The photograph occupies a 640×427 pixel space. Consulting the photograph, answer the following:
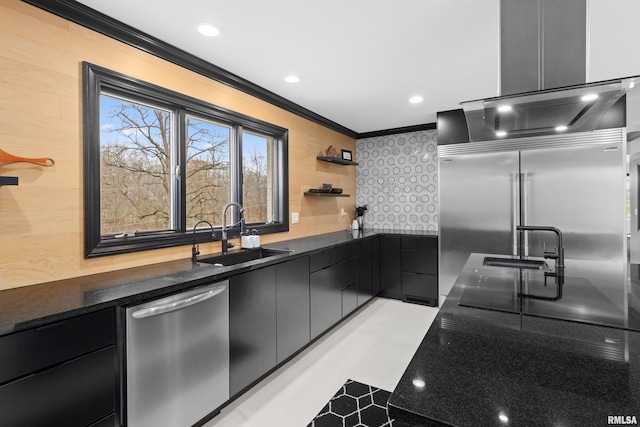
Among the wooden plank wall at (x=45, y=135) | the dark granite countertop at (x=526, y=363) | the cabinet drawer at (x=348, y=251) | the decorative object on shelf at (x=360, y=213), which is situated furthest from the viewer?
the decorative object on shelf at (x=360, y=213)

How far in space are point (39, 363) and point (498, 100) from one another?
213cm

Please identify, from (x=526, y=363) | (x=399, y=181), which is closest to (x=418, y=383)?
(x=526, y=363)

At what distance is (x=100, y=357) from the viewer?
1.33m

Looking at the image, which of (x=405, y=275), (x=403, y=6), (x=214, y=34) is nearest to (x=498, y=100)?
(x=403, y=6)

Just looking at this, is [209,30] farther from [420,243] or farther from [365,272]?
[420,243]

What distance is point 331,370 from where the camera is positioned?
8.07 feet

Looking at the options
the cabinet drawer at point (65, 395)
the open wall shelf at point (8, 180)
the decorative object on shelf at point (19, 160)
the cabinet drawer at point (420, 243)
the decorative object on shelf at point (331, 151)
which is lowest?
the cabinet drawer at point (65, 395)

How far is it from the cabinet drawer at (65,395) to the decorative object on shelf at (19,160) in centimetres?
100

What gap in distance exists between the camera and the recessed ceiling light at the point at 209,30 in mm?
1942

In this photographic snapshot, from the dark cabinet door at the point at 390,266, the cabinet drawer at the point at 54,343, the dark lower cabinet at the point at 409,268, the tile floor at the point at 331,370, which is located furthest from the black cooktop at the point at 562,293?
the dark cabinet door at the point at 390,266

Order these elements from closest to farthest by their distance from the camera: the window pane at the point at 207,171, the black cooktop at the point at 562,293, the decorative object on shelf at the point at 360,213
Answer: the black cooktop at the point at 562,293
the window pane at the point at 207,171
the decorative object on shelf at the point at 360,213

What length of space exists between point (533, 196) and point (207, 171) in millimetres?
3334

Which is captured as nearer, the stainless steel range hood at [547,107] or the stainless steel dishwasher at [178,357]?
the stainless steel range hood at [547,107]

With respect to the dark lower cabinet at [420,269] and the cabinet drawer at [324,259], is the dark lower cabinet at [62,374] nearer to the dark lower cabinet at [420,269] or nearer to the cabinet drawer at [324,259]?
the cabinet drawer at [324,259]
